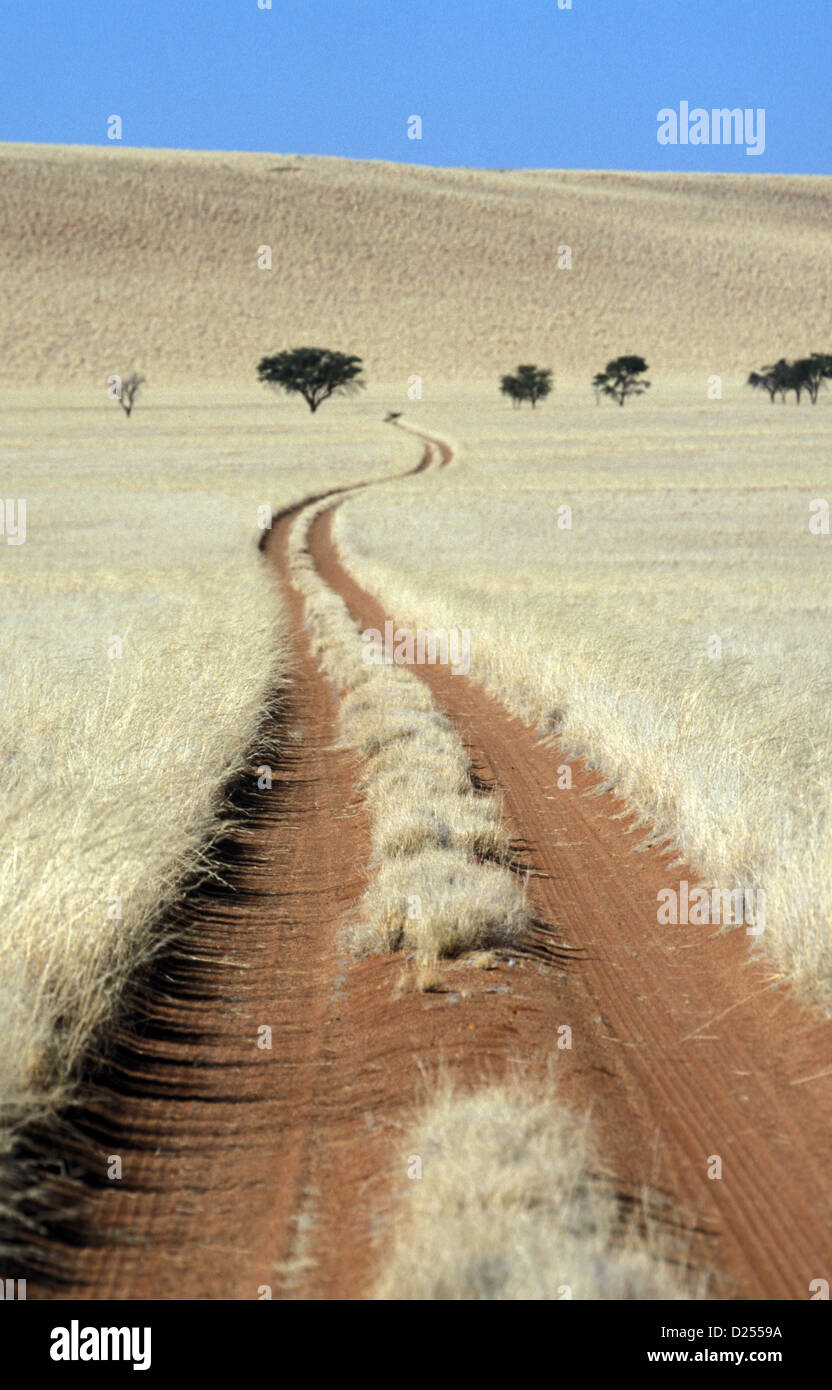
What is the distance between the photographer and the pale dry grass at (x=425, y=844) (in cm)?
588

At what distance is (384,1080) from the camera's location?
4.70 metres

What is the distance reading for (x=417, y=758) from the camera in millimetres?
9102

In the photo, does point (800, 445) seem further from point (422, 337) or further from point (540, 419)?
point (422, 337)

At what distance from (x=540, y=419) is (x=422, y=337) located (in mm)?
38709

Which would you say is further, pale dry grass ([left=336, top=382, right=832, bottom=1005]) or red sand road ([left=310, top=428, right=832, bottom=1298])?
pale dry grass ([left=336, top=382, right=832, bottom=1005])

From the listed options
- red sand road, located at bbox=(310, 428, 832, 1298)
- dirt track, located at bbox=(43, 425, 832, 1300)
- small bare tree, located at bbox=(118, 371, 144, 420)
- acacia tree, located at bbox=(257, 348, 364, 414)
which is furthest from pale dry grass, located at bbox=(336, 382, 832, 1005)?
small bare tree, located at bbox=(118, 371, 144, 420)

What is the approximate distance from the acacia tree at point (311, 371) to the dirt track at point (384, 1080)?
80085 mm

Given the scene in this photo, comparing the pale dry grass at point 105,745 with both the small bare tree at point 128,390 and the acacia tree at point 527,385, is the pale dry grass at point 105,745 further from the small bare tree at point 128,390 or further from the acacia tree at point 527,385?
the acacia tree at point 527,385

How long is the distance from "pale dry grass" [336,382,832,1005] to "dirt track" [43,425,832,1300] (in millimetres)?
585

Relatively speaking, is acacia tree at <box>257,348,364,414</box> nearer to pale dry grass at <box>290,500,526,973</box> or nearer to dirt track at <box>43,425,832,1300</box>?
pale dry grass at <box>290,500,526,973</box>

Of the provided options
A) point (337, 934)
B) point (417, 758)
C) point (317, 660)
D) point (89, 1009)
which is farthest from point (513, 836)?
point (317, 660)

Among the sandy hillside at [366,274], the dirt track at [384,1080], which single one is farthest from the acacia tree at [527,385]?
the dirt track at [384,1080]

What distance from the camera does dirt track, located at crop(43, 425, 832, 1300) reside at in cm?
365
